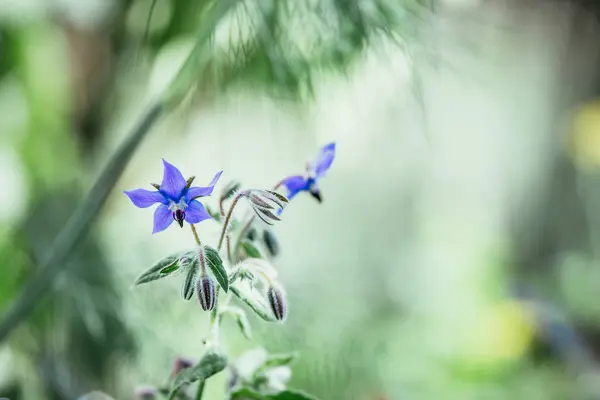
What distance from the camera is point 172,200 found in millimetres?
278

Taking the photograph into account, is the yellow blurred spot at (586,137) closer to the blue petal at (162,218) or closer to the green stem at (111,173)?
the green stem at (111,173)

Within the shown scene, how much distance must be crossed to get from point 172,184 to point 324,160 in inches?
3.1

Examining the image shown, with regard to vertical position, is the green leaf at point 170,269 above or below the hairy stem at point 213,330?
above

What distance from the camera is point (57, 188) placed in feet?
2.41

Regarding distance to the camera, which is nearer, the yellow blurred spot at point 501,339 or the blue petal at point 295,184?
the blue petal at point 295,184

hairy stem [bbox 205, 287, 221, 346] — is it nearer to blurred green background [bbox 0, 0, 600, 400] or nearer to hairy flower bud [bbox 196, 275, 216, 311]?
hairy flower bud [bbox 196, 275, 216, 311]

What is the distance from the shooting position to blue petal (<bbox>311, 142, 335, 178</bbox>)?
1.05ft

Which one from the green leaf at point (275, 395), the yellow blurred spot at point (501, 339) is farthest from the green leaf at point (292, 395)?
the yellow blurred spot at point (501, 339)

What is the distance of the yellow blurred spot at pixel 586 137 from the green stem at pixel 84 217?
3.99ft

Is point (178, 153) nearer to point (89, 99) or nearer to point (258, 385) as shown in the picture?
point (89, 99)

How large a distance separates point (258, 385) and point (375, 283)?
933mm

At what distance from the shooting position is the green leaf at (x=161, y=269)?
28cm

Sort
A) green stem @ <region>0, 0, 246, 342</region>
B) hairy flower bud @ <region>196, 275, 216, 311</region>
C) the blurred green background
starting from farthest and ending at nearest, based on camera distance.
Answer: the blurred green background → green stem @ <region>0, 0, 246, 342</region> → hairy flower bud @ <region>196, 275, 216, 311</region>

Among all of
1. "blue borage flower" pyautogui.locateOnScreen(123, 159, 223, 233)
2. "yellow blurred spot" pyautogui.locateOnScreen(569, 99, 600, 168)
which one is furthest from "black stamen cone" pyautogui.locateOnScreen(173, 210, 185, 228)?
"yellow blurred spot" pyautogui.locateOnScreen(569, 99, 600, 168)
